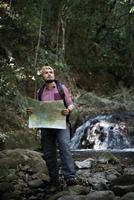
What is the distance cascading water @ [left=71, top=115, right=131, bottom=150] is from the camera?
46.2 feet

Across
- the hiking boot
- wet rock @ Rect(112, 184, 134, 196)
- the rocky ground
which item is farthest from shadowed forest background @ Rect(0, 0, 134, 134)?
wet rock @ Rect(112, 184, 134, 196)

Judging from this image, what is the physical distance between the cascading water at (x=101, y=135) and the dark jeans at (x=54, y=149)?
7.52 metres

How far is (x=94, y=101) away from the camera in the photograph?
63.2ft

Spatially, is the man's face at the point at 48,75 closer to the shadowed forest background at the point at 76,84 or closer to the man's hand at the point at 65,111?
the man's hand at the point at 65,111

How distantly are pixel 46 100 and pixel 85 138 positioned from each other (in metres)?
8.37

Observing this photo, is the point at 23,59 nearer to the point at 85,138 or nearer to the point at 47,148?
the point at 47,148

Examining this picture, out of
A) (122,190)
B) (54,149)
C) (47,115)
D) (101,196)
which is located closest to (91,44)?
(54,149)

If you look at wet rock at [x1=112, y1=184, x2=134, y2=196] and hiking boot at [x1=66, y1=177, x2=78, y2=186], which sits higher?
hiking boot at [x1=66, y1=177, x2=78, y2=186]

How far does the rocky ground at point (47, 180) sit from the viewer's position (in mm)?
5594

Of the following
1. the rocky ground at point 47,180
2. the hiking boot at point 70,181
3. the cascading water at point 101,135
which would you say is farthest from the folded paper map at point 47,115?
the cascading water at point 101,135

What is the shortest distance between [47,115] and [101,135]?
28.0 feet

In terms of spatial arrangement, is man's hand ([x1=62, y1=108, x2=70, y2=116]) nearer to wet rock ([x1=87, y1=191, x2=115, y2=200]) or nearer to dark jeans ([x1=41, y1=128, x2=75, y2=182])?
dark jeans ([x1=41, y1=128, x2=75, y2=182])

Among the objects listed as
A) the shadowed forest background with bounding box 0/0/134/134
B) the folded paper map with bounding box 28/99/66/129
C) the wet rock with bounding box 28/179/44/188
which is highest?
the shadowed forest background with bounding box 0/0/134/134

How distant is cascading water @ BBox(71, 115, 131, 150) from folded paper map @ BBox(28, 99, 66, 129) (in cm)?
784
